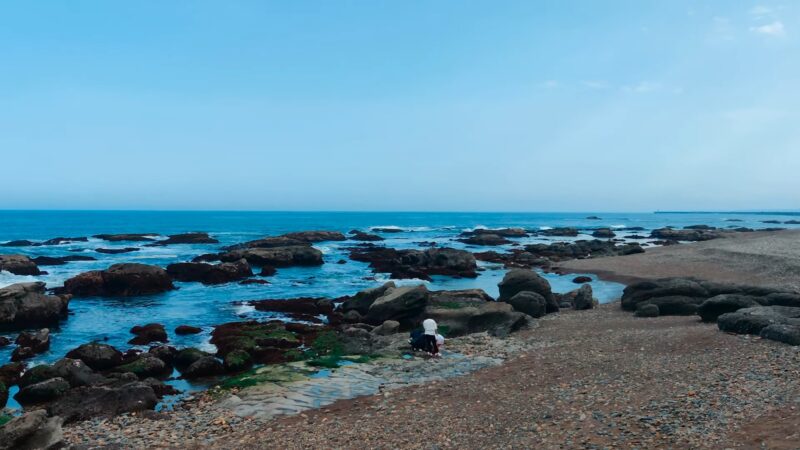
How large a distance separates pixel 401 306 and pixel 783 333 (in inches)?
638

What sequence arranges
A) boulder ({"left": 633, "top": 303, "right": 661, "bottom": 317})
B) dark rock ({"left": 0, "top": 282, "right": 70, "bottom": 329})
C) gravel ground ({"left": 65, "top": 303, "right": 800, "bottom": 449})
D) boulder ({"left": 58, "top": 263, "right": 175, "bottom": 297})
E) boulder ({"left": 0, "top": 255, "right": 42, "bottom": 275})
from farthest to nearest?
boulder ({"left": 0, "top": 255, "right": 42, "bottom": 275}), boulder ({"left": 58, "top": 263, "right": 175, "bottom": 297}), dark rock ({"left": 0, "top": 282, "right": 70, "bottom": 329}), boulder ({"left": 633, "top": 303, "right": 661, "bottom": 317}), gravel ground ({"left": 65, "top": 303, "right": 800, "bottom": 449})

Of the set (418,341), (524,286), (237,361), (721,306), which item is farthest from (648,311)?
(237,361)

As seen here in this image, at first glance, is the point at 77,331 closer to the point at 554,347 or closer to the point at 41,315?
the point at 41,315

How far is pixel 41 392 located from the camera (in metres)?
16.8

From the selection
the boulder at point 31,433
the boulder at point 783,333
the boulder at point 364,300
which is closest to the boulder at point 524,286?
the boulder at point 364,300

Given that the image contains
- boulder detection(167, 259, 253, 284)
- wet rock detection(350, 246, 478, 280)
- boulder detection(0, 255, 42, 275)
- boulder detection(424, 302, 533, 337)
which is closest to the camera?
boulder detection(424, 302, 533, 337)

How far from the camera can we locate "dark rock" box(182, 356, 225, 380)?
1961cm

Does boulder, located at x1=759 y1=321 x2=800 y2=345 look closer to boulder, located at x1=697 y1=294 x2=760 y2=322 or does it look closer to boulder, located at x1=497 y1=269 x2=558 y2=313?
boulder, located at x1=697 y1=294 x2=760 y2=322

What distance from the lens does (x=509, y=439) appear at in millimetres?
10758

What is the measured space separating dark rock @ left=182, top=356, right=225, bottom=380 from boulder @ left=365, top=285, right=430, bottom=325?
974 centimetres

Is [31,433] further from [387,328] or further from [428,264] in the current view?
[428,264]

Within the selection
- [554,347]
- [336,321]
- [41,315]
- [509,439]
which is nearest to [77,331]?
[41,315]

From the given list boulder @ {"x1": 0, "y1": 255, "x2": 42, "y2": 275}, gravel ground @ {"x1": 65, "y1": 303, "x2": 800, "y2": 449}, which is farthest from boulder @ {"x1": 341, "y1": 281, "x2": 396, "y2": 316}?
boulder @ {"x1": 0, "y1": 255, "x2": 42, "y2": 275}

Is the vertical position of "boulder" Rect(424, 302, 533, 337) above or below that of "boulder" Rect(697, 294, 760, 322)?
below
